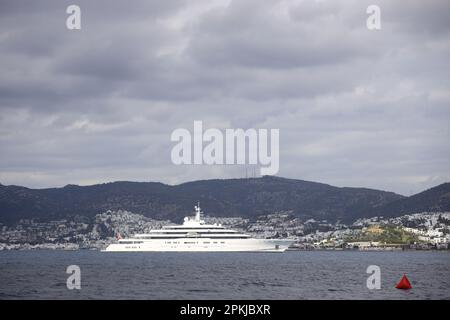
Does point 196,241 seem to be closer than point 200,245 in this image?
No

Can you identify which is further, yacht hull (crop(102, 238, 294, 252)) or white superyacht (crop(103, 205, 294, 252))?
white superyacht (crop(103, 205, 294, 252))

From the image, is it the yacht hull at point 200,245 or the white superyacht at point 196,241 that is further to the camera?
the white superyacht at point 196,241

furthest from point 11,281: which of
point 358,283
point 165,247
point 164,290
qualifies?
point 165,247

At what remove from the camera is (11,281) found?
Result: 69.6m

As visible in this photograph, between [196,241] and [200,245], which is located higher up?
[196,241]
